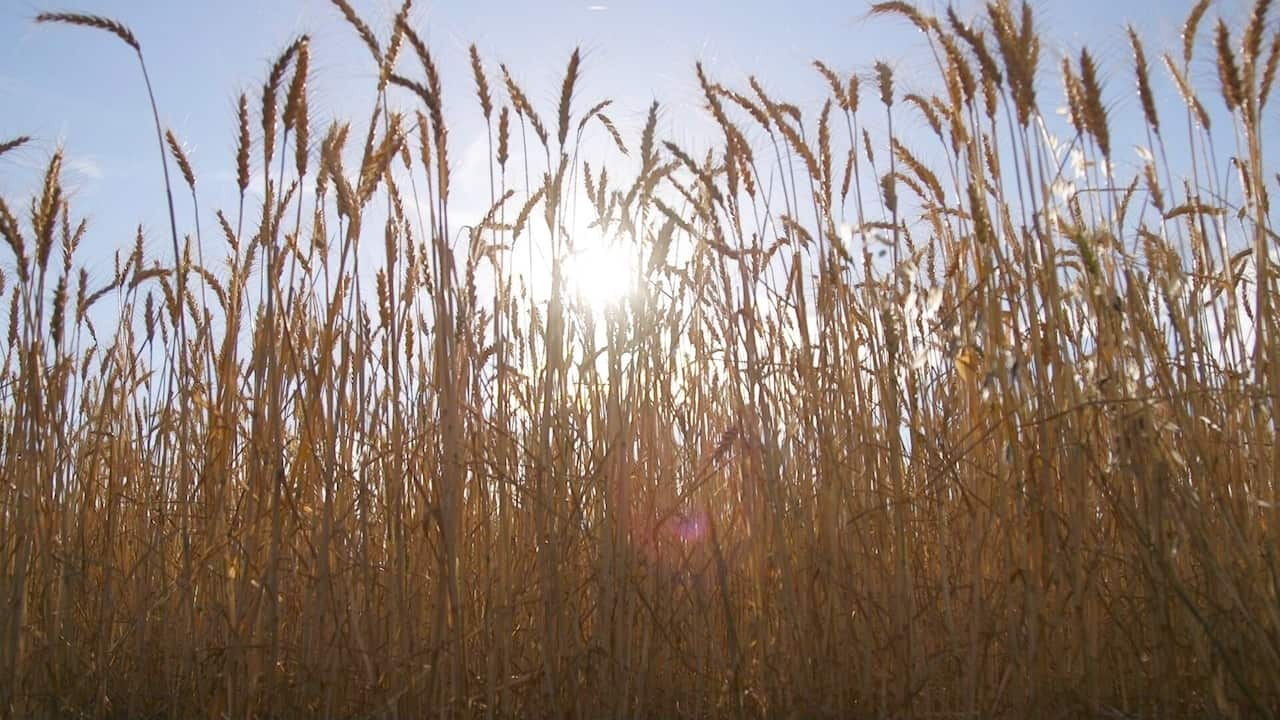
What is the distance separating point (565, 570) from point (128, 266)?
1717 mm

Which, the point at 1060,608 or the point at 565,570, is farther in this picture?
the point at 565,570

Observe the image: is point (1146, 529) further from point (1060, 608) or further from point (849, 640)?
point (849, 640)

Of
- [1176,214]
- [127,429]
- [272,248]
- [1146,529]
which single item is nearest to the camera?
[1146,529]

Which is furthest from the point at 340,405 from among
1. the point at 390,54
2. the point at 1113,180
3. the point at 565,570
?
the point at 1113,180

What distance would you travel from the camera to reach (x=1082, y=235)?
1.38 metres

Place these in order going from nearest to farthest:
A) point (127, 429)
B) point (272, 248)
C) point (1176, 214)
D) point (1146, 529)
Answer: point (1146, 529) < point (272, 248) < point (1176, 214) < point (127, 429)

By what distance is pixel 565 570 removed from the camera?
5.05 feet

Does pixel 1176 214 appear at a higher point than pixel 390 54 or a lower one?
lower

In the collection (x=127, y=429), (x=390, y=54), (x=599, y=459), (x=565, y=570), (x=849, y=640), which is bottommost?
(x=849, y=640)

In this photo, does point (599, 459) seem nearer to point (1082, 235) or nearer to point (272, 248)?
point (272, 248)

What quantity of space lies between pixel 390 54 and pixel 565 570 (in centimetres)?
94

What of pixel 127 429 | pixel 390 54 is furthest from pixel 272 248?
pixel 127 429

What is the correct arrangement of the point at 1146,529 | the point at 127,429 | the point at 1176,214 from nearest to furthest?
the point at 1146,529 → the point at 1176,214 → the point at 127,429

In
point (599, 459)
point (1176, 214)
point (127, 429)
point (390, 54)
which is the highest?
point (390, 54)
